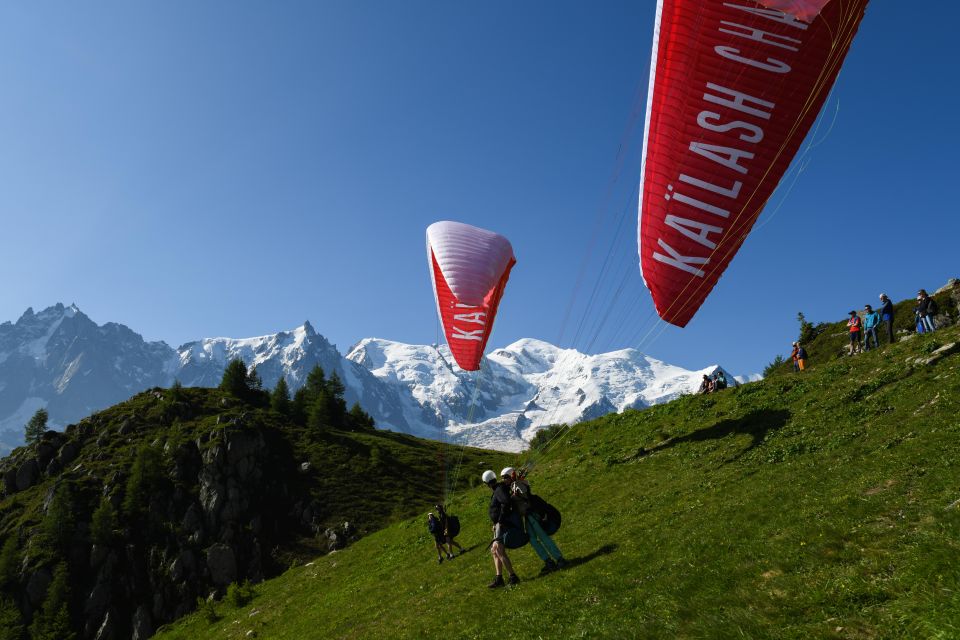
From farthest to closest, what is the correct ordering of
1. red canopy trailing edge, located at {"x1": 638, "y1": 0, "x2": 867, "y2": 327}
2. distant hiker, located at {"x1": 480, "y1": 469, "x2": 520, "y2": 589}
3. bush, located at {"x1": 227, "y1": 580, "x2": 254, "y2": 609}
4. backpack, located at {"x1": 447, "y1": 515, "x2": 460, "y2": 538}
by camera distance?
bush, located at {"x1": 227, "y1": 580, "x2": 254, "y2": 609} → backpack, located at {"x1": 447, "y1": 515, "x2": 460, "y2": 538} → distant hiker, located at {"x1": 480, "y1": 469, "x2": 520, "y2": 589} → red canopy trailing edge, located at {"x1": 638, "y1": 0, "x2": 867, "y2": 327}

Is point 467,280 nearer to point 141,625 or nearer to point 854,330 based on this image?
point 854,330

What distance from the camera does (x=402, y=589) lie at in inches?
723

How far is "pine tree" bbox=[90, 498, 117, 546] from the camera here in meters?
64.9

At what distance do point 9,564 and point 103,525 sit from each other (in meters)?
9.15

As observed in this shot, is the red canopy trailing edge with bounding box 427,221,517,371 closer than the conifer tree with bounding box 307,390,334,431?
Yes

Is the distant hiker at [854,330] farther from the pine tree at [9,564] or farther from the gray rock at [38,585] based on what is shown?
the pine tree at [9,564]

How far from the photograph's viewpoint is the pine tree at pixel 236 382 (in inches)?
4254

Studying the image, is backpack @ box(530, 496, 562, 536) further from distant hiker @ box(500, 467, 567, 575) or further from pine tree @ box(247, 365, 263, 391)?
pine tree @ box(247, 365, 263, 391)

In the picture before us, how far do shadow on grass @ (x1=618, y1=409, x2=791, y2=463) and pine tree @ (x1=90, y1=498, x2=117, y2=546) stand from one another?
67.1 metres

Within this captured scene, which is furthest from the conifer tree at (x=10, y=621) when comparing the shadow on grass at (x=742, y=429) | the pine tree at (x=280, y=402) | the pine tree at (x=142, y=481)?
the shadow on grass at (x=742, y=429)

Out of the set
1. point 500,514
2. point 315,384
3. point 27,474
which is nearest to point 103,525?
point 27,474

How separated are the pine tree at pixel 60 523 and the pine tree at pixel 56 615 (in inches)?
154

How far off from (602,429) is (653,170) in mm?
21759

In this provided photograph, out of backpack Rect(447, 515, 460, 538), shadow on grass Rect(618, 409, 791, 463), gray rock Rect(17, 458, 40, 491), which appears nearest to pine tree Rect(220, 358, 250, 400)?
gray rock Rect(17, 458, 40, 491)
